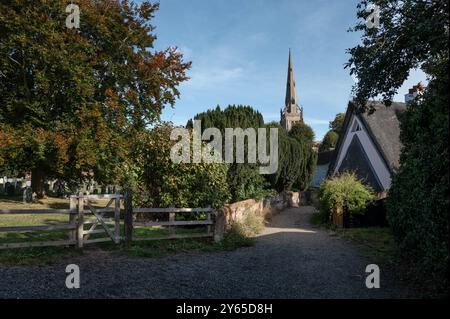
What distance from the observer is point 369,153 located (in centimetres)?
1823

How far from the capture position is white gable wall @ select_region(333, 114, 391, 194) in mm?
17016

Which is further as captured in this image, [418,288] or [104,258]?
[104,258]

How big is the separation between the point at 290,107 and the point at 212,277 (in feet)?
277

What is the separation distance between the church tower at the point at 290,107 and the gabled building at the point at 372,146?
64.2 m

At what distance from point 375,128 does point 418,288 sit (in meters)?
13.9

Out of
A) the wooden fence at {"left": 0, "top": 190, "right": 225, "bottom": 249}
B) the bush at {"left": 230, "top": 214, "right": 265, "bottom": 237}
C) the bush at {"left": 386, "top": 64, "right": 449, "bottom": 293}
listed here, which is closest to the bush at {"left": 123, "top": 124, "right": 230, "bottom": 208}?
the bush at {"left": 230, "top": 214, "right": 265, "bottom": 237}

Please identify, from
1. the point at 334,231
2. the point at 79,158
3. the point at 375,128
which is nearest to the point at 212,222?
the point at 334,231

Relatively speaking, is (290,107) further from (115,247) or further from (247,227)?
(115,247)

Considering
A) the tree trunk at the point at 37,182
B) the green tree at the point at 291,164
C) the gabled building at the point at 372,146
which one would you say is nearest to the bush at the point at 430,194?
the gabled building at the point at 372,146

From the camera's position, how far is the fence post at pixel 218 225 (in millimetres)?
9766

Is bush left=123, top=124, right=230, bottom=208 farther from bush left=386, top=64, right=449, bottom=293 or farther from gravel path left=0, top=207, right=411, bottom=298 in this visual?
bush left=386, top=64, right=449, bottom=293

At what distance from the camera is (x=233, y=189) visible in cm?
1627


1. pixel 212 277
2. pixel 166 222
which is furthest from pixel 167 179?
pixel 212 277
